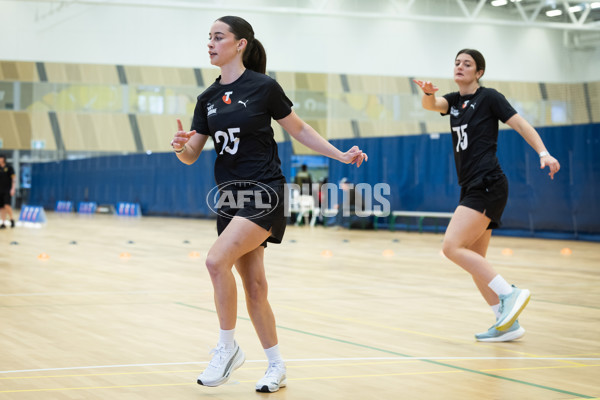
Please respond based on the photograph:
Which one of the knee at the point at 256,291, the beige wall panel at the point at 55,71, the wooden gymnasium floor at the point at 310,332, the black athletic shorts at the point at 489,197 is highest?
the beige wall panel at the point at 55,71

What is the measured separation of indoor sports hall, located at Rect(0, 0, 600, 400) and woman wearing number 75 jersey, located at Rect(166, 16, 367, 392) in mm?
78

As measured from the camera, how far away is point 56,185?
1484 inches

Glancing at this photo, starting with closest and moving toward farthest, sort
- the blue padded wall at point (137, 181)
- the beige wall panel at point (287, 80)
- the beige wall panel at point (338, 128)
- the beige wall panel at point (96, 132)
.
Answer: the beige wall panel at point (338, 128) < the beige wall panel at point (287, 80) < the blue padded wall at point (137, 181) < the beige wall panel at point (96, 132)

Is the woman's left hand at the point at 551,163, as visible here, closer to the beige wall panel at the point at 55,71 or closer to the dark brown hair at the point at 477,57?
the dark brown hair at the point at 477,57

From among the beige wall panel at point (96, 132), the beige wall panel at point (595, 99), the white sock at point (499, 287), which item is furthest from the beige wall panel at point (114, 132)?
the white sock at point (499, 287)

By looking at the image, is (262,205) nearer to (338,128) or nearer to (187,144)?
(187,144)

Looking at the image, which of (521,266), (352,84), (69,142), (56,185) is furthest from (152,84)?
(521,266)

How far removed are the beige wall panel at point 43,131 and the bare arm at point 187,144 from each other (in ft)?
101

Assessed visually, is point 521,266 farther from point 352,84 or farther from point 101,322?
point 352,84

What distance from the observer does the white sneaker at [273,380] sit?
3.66m

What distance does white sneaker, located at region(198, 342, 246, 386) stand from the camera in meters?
3.66

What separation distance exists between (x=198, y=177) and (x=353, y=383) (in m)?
25.7

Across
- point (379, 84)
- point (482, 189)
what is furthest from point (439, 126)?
point (482, 189)

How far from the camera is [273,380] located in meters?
3.69
